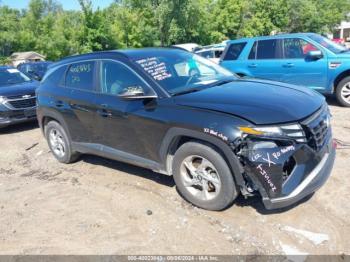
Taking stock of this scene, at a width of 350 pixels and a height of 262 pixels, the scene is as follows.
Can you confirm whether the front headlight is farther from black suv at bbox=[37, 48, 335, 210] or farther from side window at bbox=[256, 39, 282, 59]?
side window at bbox=[256, 39, 282, 59]

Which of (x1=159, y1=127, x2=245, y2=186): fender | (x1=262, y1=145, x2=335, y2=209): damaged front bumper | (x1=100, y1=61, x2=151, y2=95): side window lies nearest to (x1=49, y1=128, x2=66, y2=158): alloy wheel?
(x1=100, y1=61, x2=151, y2=95): side window

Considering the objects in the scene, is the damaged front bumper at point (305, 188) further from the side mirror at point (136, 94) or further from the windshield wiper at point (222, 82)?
the side mirror at point (136, 94)

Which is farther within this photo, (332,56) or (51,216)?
(332,56)

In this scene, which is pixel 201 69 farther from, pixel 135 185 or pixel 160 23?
pixel 160 23

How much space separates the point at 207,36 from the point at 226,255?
41953 mm

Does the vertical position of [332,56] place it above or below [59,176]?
above

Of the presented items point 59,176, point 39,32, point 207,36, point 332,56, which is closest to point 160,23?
point 207,36

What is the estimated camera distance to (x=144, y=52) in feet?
16.2

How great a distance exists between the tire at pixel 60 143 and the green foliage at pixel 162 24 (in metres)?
31.4

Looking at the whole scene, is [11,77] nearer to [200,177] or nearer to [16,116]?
[16,116]

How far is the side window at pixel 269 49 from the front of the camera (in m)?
9.11

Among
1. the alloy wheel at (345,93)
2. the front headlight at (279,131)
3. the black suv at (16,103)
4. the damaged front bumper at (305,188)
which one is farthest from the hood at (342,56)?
the black suv at (16,103)

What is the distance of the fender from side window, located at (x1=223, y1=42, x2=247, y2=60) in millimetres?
6093

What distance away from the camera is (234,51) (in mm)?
9805
